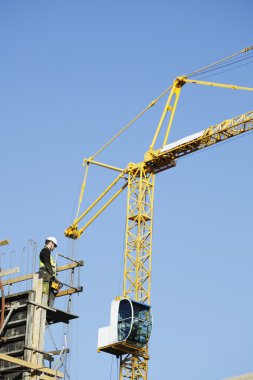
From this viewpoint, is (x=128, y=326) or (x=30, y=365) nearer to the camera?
(x=30, y=365)

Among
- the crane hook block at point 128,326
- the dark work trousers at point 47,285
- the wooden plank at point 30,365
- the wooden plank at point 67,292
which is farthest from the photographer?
the crane hook block at point 128,326

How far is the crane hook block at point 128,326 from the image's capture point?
61250 millimetres

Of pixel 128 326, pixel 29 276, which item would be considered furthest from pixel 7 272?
pixel 128 326

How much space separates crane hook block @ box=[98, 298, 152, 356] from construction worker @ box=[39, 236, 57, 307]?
28803 mm

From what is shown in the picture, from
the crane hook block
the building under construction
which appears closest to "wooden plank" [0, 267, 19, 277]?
the building under construction

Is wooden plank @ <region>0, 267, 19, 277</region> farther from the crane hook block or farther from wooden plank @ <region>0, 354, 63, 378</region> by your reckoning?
the crane hook block

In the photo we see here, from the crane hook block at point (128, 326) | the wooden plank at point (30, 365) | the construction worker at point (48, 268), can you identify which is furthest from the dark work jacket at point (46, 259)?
the crane hook block at point (128, 326)

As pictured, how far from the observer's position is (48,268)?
3203cm

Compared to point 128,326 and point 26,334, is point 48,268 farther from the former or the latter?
point 128,326

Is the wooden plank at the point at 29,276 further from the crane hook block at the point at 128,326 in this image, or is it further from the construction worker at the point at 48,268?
the crane hook block at the point at 128,326

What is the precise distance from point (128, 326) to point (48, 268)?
97.9 feet

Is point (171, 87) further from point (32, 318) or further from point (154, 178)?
point (32, 318)

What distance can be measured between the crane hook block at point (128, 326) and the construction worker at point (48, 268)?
28.8 metres

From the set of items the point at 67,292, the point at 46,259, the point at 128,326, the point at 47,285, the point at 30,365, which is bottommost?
the point at 30,365
